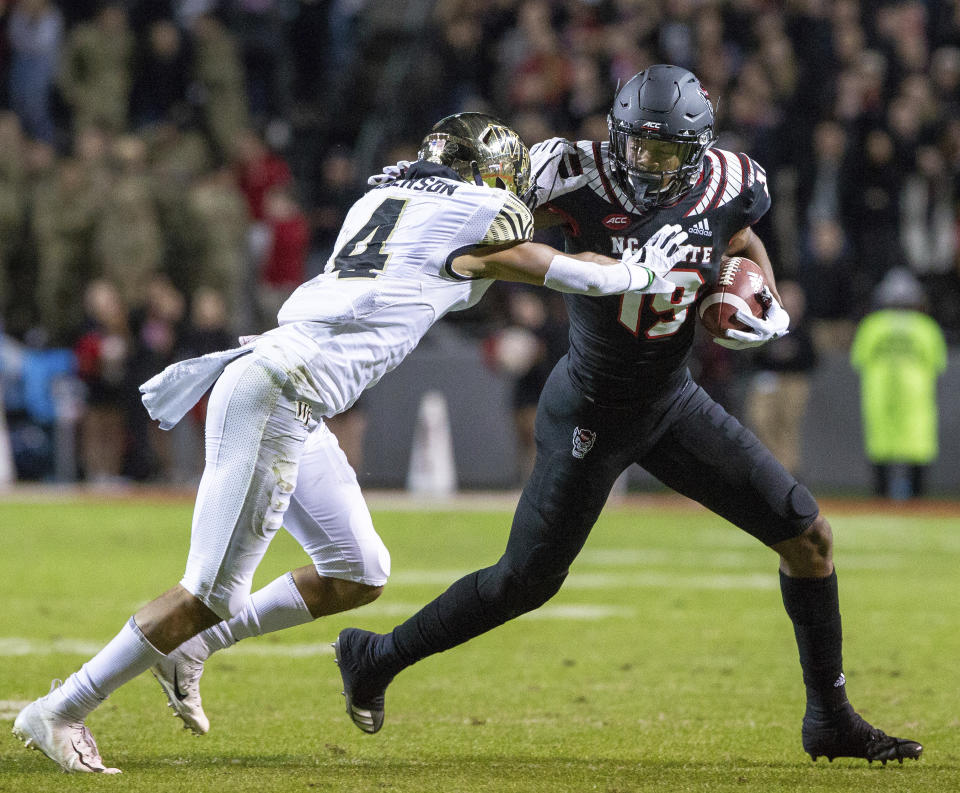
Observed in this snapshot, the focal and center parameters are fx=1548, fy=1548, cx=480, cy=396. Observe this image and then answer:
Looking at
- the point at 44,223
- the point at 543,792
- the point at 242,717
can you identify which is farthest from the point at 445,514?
the point at 543,792

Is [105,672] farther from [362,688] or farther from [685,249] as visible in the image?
[685,249]

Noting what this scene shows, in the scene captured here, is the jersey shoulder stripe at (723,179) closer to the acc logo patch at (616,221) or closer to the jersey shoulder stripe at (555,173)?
the acc logo patch at (616,221)

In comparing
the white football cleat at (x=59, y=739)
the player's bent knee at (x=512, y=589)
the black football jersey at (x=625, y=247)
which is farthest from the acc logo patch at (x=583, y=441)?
the white football cleat at (x=59, y=739)

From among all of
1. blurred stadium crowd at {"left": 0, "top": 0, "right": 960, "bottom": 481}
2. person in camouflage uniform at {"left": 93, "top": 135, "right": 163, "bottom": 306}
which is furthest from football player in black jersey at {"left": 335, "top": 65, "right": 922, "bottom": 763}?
person in camouflage uniform at {"left": 93, "top": 135, "right": 163, "bottom": 306}

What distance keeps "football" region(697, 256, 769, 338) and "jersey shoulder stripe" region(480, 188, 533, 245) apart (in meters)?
0.62

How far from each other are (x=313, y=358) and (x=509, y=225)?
1.99 ft

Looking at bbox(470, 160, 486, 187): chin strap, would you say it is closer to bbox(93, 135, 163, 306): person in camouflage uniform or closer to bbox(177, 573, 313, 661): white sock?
bbox(177, 573, 313, 661): white sock

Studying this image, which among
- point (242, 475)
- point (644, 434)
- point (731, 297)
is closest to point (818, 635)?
point (644, 434)

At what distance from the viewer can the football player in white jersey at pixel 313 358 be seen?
12.9ft

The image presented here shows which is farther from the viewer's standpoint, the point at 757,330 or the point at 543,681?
the point at 543,681

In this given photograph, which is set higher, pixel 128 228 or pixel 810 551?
pixel 128 228

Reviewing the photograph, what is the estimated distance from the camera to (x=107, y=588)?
7.77m

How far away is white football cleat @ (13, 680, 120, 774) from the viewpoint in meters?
3.92

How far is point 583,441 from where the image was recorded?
4402 millimetres
